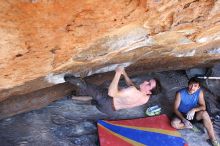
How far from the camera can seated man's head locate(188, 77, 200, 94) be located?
4496 mm

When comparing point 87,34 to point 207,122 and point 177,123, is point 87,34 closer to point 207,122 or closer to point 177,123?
point 177,123

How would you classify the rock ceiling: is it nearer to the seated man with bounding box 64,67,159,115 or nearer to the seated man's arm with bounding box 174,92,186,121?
the seated man with bounding box 64,67,159,115

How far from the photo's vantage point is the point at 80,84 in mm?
4246

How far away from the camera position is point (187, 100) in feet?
15.6

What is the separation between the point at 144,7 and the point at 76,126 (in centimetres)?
226

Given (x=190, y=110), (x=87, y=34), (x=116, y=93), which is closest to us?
(x=87, y=34)

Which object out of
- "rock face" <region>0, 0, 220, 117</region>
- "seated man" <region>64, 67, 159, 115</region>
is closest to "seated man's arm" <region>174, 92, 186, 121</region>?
"seated man" <region>64, 67, 159, 115</region>

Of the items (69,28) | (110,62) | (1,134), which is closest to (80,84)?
(110,62)

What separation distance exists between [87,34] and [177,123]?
2373mm

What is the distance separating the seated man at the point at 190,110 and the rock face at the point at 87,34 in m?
0.69

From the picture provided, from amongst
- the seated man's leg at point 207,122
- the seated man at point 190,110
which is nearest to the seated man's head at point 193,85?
the seated man at point 190,110

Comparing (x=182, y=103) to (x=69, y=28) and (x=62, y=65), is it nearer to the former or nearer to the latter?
(x=62, y=65)

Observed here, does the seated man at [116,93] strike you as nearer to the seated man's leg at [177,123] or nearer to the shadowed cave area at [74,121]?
the shadowed cave area at [74,121]

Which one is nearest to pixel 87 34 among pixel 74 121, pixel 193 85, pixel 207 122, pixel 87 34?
pixel 87 34
